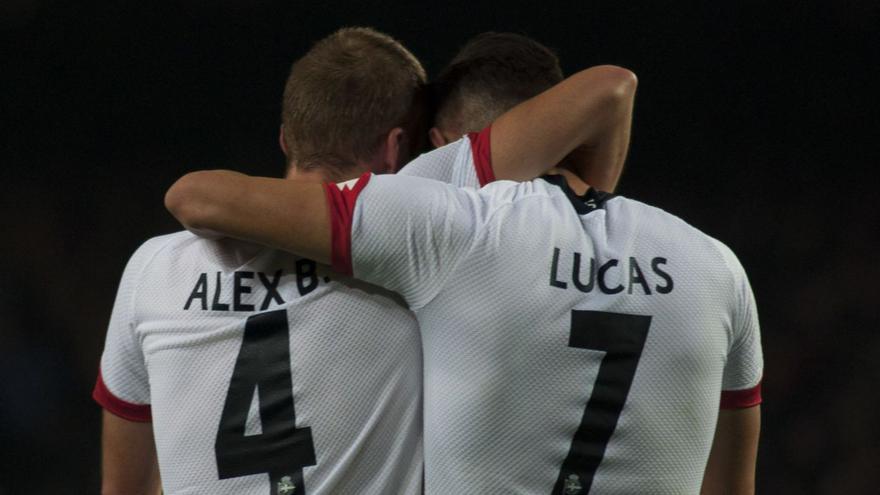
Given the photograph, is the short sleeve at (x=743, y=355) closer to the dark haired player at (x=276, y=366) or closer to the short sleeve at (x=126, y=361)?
the dark haired player at (x=276, y=366)

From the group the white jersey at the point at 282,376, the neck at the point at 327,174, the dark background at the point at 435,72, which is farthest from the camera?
the dark background at the point at 435,72

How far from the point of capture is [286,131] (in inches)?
64.9

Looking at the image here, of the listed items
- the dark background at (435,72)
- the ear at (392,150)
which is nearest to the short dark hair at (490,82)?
the ear at (392,150)

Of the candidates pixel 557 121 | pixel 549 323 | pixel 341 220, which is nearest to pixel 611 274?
pixel 549 323

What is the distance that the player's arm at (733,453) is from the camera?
5.55 feet

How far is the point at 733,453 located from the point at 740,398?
12 centimetres

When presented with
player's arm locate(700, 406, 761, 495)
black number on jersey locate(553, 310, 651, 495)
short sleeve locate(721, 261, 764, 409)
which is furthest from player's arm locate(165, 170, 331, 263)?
player's arm locate(700, 406, 761, 495)

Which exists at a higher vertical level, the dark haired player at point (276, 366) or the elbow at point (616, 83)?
the elbow at point (616, 83)

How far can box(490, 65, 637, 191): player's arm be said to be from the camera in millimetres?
1526

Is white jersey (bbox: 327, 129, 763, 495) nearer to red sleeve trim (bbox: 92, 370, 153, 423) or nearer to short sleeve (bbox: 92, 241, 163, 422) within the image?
short sleeve (bbox: 92, 241, 163, 422)

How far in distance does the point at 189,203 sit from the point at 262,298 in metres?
0.17

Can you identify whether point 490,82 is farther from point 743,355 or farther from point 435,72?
point 435,72

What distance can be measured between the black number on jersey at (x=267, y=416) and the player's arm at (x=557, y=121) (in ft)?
1.19

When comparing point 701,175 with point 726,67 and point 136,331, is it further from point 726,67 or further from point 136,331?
point 136,331
